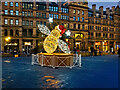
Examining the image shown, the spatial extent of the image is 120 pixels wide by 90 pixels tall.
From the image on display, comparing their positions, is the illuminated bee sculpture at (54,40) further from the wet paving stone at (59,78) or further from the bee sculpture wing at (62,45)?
the wet paving stone at (59,78)

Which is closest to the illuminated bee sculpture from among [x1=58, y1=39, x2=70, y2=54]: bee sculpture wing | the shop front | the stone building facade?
[x1=58, y1=39, x2=70, y2=54]: bee sculpture wing

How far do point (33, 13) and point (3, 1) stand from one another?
342 inches

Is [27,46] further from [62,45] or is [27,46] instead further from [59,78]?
[59,78]

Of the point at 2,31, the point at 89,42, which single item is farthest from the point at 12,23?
the point at 89,42

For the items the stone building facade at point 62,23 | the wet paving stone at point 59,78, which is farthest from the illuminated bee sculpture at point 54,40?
the stone building facade at point 62,23

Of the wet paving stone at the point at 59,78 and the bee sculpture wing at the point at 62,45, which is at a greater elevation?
the bee sculpture wing at the point at 62,45

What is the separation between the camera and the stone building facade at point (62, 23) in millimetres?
38344

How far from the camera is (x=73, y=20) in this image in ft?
151

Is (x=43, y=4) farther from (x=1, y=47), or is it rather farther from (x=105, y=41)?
(x=105, y=41)

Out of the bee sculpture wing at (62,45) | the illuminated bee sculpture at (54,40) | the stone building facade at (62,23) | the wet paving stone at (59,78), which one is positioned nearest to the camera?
the wet paving stone at (59,78)

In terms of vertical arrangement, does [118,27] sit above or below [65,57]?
above

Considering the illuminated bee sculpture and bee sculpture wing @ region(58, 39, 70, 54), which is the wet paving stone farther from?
the illuminated bee sculpture

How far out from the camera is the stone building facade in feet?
126

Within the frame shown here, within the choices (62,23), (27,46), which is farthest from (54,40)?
(62,23)
